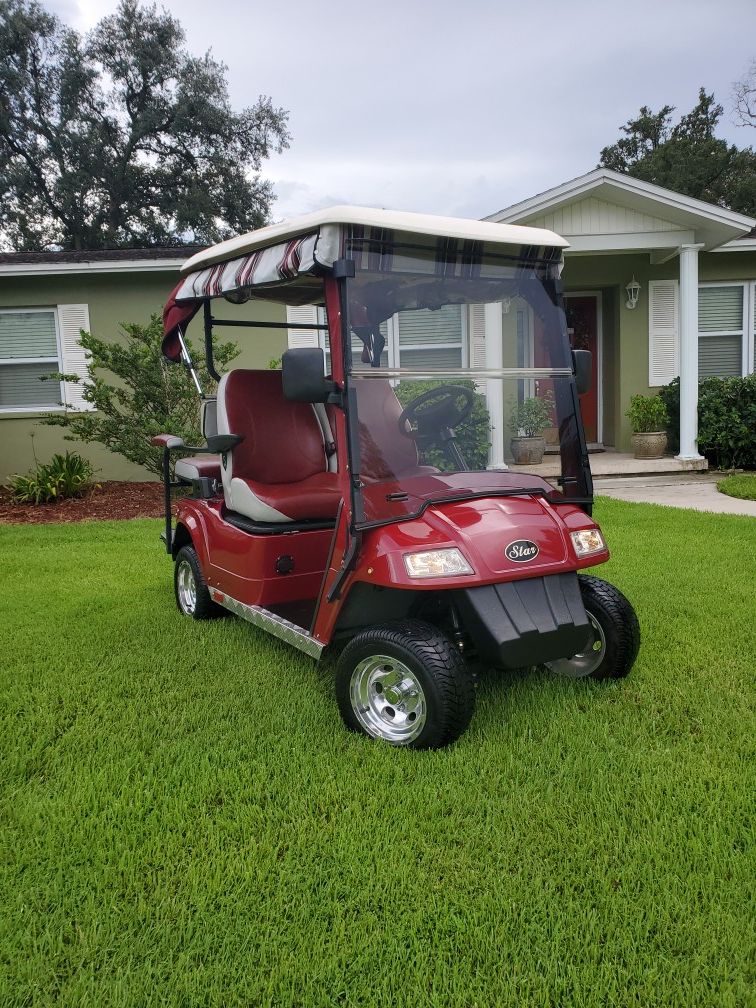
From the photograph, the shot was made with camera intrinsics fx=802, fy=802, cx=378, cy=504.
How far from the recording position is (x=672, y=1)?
731cm

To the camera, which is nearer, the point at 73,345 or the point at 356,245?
the point at 356,245

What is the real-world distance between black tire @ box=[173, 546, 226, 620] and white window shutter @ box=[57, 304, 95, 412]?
6.32 metres

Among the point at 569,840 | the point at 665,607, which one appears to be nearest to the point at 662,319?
the point at 665,607

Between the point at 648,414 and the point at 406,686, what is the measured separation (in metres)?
8.55

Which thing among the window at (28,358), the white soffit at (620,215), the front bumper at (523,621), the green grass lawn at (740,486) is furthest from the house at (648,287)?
the front bumper at (523,621)

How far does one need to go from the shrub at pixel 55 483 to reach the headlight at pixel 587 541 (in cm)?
742

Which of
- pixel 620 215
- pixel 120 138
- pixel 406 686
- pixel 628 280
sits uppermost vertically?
pixel 120 138

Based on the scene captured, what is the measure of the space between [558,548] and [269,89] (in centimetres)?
2758

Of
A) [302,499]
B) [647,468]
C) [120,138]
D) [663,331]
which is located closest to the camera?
[302,499]

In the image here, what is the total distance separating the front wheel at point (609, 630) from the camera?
3.36 meters

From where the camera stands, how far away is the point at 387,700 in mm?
3055

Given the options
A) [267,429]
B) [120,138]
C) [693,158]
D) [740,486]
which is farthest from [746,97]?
[267,429]

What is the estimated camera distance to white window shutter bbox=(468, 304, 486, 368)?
130 inches

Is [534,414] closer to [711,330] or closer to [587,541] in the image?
[587,541]
